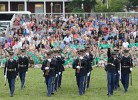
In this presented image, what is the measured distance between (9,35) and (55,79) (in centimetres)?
1534

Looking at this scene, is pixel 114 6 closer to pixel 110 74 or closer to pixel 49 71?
pixel 110 74

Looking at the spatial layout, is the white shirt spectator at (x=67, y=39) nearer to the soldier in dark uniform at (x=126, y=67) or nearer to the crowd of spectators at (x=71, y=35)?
the crowd of spectators at (x=71, y=35)

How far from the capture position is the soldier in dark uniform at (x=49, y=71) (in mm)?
20500

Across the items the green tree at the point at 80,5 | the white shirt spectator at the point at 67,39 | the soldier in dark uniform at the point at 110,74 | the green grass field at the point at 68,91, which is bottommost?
the green grass field at the point at 68,91

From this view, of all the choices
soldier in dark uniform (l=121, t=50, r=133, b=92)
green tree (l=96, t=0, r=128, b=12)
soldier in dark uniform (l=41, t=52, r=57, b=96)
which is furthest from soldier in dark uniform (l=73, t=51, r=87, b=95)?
green tree (l=96, t=0, r=128, b=12)

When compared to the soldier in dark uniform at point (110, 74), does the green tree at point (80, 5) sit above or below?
above

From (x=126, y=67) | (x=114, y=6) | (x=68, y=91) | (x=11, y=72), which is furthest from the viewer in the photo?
(x=114, y=6)

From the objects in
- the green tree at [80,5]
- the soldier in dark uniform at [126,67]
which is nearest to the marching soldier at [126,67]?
the soldier in dark uniform at [126,67]

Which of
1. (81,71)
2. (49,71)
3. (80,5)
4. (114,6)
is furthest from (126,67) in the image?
(114,6)

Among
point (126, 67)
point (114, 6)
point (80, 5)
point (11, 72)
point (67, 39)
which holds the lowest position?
point (11, 72)

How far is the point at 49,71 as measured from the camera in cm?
2056

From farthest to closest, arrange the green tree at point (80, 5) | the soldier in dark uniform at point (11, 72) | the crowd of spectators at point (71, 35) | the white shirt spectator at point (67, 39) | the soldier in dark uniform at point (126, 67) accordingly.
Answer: the green tree at point (80, 5)
the white shirt spectator at point (67, 39)
the crowd of spectators at point (71, 35)
the soldier in dark uniform at point (126, 67)
the soldier in dark uniform at point (11, 72)

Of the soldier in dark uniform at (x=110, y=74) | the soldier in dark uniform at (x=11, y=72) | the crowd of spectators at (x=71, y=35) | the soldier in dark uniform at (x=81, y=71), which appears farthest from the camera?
the crowd of spectators at (x=71, y=35)

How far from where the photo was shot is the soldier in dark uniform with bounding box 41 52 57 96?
2050 centimetres
